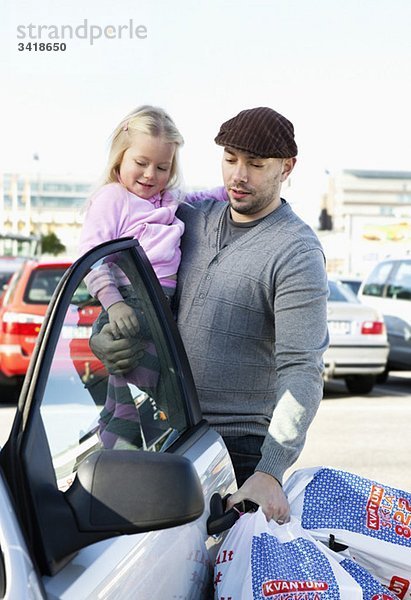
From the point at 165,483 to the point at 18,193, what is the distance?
293ft

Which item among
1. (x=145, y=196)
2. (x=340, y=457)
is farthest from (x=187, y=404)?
(x=340, y=457)

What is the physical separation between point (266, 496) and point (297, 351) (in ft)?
1.30

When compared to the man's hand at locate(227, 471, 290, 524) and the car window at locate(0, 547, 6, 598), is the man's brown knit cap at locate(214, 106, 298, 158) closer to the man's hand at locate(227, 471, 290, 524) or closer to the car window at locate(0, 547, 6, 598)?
the man's hand at locate(227, 471, 290, 524)

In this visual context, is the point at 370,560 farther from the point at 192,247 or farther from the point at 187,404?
the point at 192,247

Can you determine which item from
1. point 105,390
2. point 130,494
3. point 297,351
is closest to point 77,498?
point 130,494

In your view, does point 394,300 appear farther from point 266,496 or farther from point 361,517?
point 266,496

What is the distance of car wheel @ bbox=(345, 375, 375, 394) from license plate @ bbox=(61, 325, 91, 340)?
36.6 feet

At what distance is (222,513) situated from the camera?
2.35m

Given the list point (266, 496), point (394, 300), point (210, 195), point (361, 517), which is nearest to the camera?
point (266, 496)

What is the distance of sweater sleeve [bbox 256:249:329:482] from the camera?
2.62m

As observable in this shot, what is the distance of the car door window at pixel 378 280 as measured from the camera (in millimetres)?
14867

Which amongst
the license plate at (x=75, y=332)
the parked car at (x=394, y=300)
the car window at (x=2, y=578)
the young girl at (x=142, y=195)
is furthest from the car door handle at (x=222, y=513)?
the parked car at (x=394, y=300)

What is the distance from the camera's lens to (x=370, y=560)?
8.35ft

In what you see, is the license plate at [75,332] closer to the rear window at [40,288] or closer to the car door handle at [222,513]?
the car door handle at [222,513]
